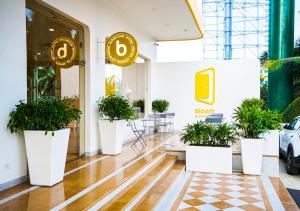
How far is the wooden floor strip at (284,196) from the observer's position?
3909mm

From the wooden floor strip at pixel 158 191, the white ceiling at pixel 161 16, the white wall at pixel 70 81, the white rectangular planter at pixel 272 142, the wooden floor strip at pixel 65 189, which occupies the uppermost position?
the white ceiling at pixel 161 16

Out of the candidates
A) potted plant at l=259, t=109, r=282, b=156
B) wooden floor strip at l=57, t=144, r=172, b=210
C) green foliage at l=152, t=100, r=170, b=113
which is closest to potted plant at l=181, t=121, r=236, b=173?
potted plant at l=259, t=109, r=282, b=156

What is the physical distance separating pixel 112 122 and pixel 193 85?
622 cm

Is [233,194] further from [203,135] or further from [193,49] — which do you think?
[193,49]

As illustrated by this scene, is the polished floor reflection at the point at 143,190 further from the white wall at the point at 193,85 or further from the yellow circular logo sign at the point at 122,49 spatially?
the white wall at the point at 193,85

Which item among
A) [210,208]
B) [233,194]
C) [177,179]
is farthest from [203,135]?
[210,208]

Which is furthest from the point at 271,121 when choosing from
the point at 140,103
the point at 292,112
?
the point at 292,112

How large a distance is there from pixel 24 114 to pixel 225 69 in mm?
8855

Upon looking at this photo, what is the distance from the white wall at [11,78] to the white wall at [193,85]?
7.47 m

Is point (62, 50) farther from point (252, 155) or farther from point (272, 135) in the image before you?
point (272, 135)

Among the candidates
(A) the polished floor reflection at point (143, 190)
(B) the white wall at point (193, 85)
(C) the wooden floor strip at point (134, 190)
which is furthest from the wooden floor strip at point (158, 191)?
(B) the white wall at point (193, 85)

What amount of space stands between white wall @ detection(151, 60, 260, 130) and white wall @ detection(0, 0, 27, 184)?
7475 mm

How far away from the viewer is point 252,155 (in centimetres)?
557

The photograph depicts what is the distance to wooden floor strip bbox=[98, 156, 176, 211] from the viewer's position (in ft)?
11.2
